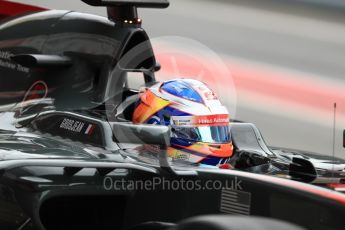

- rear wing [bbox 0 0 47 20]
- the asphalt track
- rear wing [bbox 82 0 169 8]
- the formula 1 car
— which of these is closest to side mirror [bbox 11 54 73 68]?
the formula 1 car

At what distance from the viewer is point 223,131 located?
120 inches

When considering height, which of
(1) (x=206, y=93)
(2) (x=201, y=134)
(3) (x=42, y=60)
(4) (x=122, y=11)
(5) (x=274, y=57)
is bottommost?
(5) (x=274, y=57)

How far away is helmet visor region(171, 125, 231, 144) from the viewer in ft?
9.76

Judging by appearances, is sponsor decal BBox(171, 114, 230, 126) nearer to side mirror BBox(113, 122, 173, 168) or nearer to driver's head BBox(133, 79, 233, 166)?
driver's head BBox(133, 79, 233, 166)

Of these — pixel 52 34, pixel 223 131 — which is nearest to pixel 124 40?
pixel 52 34

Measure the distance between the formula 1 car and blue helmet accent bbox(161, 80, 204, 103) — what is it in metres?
0.22

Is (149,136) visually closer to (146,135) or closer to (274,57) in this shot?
(146,135)

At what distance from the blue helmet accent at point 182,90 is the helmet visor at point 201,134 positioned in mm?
136

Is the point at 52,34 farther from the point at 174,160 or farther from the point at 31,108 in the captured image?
the point at 174,160

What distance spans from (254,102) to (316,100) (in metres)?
0.53

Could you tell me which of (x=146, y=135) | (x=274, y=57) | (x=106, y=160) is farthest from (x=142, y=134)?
(x=274, y=57)

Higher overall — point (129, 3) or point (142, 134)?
point (129, 3)

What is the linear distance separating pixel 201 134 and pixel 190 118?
7 centimetres

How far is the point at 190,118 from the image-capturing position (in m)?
2.99
